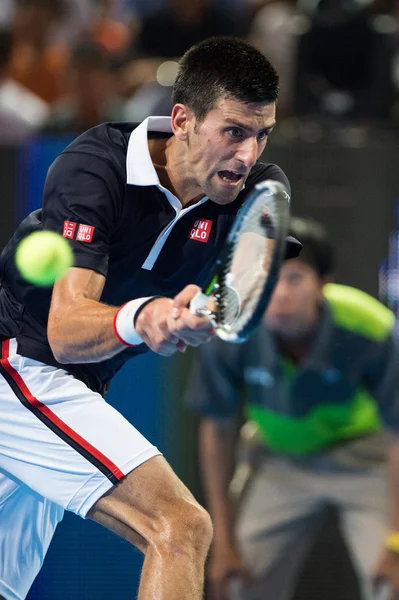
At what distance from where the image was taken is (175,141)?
3348 millimetres

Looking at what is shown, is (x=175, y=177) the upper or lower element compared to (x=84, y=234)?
upper

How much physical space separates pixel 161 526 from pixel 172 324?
2.23 feet

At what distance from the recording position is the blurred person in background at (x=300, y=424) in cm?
534

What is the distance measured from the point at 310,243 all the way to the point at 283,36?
176 centimetres

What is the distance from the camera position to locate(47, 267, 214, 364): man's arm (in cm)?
255

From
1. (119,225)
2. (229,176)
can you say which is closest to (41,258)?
(119,225)

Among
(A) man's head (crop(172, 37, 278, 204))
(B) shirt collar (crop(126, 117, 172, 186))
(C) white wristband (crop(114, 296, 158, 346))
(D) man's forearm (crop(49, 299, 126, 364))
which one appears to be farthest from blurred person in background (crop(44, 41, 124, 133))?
(C) white wristband (crop(114, 296, 158, 346))

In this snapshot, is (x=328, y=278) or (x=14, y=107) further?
(x=14, y=107)

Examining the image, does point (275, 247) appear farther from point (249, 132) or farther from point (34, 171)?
point (34, 171)

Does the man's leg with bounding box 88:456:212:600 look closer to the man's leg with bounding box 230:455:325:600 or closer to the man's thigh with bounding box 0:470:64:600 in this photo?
the man's thigh with bounding box 0:470:64:600

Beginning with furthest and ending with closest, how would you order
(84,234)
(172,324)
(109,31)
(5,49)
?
(109,31) < (5,49) < (84,234) < (172,324)

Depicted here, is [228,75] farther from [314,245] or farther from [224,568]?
[224,568]

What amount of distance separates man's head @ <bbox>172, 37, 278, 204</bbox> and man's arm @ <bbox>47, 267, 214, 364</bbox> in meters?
0.47

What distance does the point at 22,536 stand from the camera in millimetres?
3525
